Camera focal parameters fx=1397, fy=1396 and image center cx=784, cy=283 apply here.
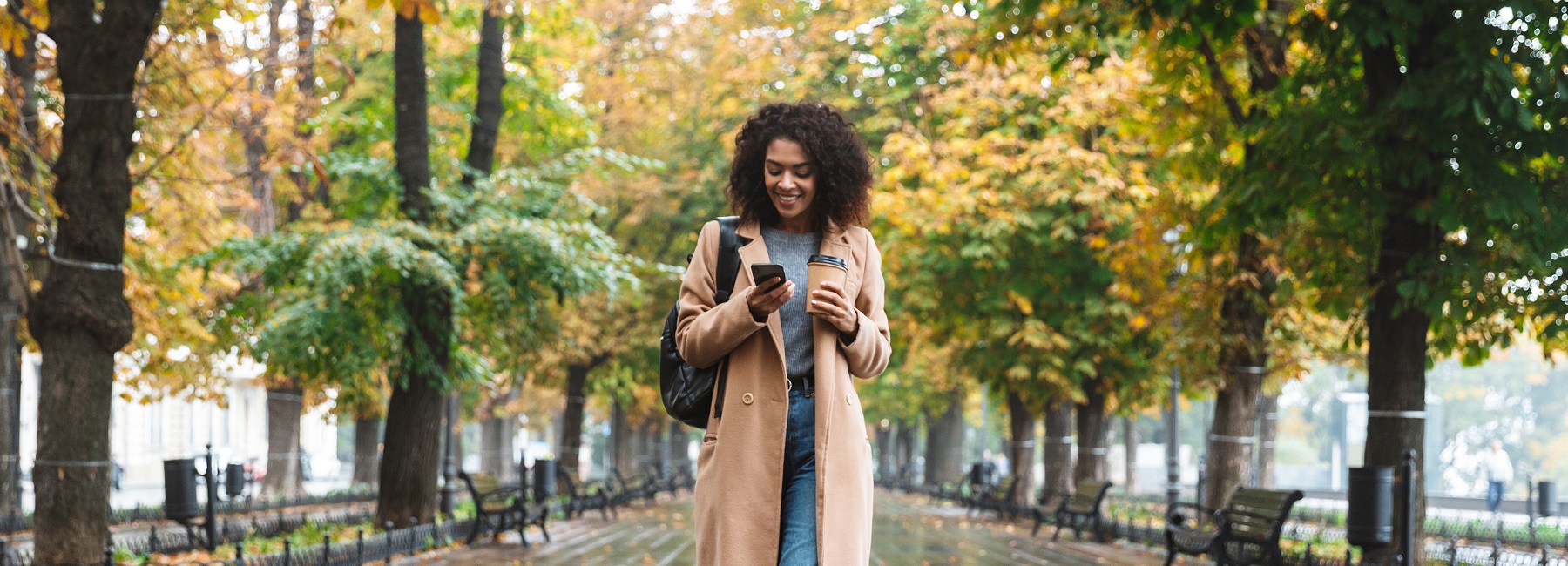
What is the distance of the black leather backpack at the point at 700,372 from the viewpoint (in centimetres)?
371

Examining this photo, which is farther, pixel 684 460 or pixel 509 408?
pixel 684 460

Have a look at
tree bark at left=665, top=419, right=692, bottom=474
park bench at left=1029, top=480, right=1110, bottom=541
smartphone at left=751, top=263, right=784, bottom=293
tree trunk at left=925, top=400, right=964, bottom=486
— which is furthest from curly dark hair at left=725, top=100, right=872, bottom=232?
tree bark at left=665, top=419, right=692, bottom=474

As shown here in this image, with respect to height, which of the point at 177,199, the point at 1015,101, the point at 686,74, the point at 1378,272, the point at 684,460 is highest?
the point at 686,74

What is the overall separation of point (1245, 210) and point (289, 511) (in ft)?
52.8

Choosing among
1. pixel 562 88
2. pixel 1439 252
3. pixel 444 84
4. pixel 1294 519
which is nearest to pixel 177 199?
pixel 444 84

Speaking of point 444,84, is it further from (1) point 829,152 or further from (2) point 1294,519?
(1) point 829,152

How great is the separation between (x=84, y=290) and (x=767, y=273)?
6.45 m

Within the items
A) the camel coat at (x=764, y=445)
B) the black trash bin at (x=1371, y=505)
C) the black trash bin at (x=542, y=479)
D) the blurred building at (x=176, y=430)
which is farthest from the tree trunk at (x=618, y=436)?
the camel coat at (x=764, y=445)

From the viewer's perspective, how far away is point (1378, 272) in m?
10.0

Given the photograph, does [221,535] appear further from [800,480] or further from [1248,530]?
[800,480]

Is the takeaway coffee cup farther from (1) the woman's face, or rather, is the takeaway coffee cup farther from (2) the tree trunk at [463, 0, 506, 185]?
(2) the tree trunk at [463, 0, 506, 185]

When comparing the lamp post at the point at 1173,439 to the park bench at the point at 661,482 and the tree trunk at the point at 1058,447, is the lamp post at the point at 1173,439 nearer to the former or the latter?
the tree trunk at the point at 1058,447

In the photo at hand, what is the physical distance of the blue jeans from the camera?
3584 mm

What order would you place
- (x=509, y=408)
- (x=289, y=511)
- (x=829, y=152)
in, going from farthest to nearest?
1. (x=509, y=408)
2. (x=289, y=511)
3. (x=829, y=152)
